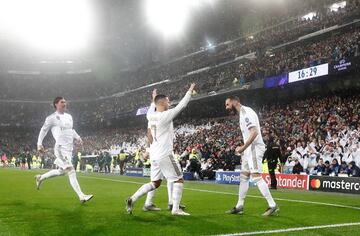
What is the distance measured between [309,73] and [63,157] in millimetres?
23616

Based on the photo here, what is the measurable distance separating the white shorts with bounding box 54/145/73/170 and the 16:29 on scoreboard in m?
22.6

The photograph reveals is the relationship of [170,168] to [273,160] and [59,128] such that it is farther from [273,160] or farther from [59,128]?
[273,160]

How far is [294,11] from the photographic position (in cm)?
4525

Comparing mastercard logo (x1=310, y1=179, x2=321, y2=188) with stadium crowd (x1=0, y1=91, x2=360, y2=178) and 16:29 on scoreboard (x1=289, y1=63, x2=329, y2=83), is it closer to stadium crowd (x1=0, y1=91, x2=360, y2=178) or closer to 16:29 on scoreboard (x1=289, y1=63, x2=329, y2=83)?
stadium crowd (x1=0, y1=91, x2=360, y2=178)

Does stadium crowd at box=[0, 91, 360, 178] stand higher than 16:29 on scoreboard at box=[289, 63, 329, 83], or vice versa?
16:29 on scoreboard at box=[289, 63, 329, 83]

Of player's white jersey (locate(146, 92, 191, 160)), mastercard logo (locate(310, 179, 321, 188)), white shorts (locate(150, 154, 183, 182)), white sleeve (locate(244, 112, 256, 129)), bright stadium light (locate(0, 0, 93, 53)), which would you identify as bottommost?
mastercard logo (locate(310, 179, 321, 188))

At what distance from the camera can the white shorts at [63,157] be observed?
11.2 metres

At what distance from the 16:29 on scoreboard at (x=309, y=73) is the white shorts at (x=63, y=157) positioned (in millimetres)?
22636

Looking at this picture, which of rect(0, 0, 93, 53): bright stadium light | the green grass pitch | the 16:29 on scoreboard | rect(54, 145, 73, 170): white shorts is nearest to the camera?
the green grass pitch

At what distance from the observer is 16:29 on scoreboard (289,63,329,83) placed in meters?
30.0

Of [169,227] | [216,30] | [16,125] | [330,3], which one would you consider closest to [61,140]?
[169,227]

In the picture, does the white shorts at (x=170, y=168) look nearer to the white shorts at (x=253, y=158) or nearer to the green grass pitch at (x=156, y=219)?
the green grass pitch at (x=156, y=219)

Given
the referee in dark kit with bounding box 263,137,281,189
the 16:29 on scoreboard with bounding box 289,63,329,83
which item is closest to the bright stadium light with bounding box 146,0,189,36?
the 16:29 on scoreboard with bounding box 289,63,329,83

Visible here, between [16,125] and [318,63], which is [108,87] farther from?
[318,63]
